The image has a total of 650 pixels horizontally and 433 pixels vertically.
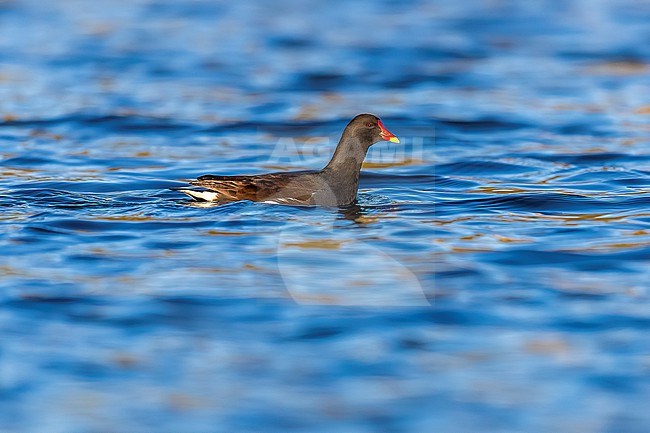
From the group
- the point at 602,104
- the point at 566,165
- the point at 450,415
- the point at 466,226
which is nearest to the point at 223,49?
the point at 602,104

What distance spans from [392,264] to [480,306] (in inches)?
43.3

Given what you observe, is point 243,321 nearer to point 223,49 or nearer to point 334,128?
point 334,128

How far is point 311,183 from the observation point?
10.1 m

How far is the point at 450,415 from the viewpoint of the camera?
18.7 feet

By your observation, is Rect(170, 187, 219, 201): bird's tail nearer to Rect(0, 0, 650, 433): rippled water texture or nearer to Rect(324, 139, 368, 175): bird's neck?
Rect(0, 0, 650, 433): rippled water texture

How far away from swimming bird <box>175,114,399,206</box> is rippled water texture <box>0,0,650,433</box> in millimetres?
164

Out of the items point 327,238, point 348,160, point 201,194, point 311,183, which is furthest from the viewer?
point 348,160

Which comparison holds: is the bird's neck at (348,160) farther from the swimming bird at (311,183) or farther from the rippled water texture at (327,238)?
the rippled water texture at (327,238)

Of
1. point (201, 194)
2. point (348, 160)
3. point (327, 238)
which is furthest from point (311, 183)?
point (327, 238)

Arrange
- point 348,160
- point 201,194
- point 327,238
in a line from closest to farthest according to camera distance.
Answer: point 327,238 → point 201,194 → point 348,160

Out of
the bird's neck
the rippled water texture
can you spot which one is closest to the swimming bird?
the bird's neck

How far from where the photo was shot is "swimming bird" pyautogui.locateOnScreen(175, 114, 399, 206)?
9773 mm

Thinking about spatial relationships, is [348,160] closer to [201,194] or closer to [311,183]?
[311,183]

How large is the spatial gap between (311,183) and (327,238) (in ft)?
4.33
